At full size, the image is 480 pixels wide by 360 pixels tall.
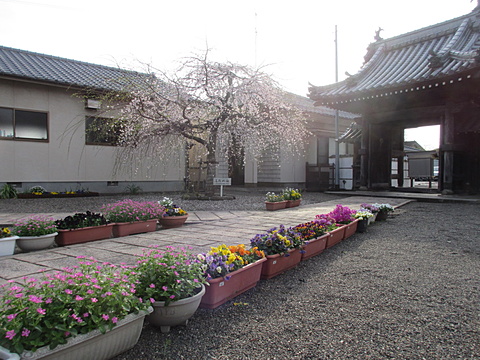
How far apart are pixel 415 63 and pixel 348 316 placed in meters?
11.2

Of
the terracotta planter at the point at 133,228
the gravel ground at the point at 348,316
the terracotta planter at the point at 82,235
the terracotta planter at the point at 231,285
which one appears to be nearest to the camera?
the gravel ground at the point at 348,316

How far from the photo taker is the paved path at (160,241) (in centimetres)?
375

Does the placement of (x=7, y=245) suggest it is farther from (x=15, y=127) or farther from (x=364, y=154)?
(x=364, y=154)

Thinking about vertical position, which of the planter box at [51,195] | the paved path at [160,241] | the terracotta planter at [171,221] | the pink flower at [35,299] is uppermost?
the pink flower at [35,299]

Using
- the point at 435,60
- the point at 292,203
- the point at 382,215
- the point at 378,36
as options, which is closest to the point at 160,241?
the point at 382,215

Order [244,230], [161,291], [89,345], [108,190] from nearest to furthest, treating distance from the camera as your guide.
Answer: [89,345]
[161,291]
[244,230]
[108,190]

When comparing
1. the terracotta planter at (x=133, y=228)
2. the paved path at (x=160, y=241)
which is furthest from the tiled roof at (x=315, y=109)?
the terracotta planter at (x=133, y=228)

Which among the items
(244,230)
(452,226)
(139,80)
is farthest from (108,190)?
(452,226)

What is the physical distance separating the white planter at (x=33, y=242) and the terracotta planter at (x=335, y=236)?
3.79 meters

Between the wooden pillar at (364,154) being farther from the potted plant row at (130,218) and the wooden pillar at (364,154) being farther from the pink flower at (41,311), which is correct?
the pink flower at (41,311)

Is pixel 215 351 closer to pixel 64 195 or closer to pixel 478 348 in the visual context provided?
pixel 478 348

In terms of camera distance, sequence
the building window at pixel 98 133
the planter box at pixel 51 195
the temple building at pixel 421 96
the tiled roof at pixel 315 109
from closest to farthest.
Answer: the temple building at pixel 421 96 → the planter box at pixel 51 195 → the building window at pixel 98 133 → the tiled roof at pixel 315 109

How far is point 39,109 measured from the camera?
11.0 meters

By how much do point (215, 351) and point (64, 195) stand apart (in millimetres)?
10275
